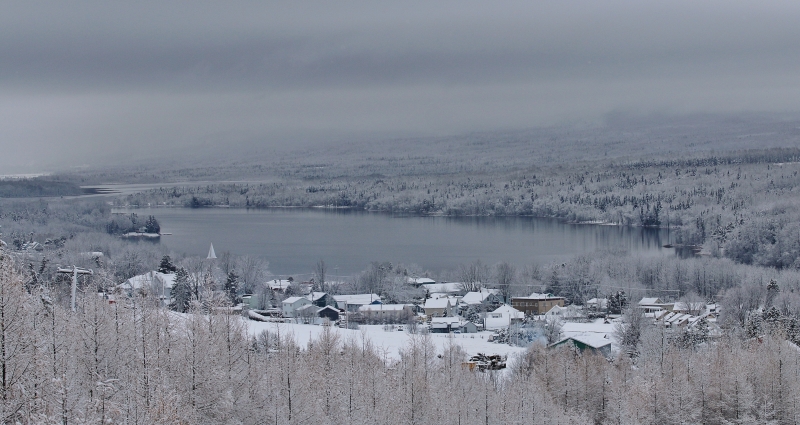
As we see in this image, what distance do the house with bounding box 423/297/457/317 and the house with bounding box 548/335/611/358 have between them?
257 inches

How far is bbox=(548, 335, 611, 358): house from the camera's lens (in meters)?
14.5

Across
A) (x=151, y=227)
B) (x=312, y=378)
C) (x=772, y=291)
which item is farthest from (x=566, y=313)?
(x=151, y=227)

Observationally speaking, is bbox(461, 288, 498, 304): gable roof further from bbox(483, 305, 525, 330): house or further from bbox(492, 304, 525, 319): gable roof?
bbox(492, 304, 525, 319): gable roof

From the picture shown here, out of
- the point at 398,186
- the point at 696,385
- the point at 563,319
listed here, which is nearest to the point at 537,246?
the point at 563,319

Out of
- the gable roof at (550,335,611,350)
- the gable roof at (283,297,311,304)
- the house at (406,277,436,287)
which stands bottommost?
the house at (406,277,436,287)

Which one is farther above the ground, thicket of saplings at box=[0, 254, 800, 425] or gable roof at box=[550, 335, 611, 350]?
thicket of saplings at box=[0, 254, 800, 425]

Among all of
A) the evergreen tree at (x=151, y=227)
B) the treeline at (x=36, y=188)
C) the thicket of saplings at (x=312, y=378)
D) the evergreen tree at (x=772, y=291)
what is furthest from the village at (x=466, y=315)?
the treeline at (x=36, y=188)

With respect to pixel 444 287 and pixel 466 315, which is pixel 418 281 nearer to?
pixel 444 287

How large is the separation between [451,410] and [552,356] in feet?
14.4

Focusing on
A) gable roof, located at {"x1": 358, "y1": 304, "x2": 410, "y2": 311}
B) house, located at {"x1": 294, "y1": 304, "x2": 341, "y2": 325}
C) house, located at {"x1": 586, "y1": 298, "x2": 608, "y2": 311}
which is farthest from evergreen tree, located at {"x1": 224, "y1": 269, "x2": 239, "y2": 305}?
house, located at {"x1": 586, "y1": 298, "x2": 608, "y2": 311}

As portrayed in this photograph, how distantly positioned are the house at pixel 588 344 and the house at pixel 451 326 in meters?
3.67

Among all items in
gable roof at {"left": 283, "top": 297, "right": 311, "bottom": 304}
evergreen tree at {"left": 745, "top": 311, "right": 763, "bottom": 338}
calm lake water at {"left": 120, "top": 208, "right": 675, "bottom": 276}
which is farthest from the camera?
calm lake water at {"left": 120, "top": 208, "right": 675, "bottom": 276}

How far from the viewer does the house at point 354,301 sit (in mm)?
22703

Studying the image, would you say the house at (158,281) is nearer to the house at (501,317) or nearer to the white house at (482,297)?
the house at (501,317)
